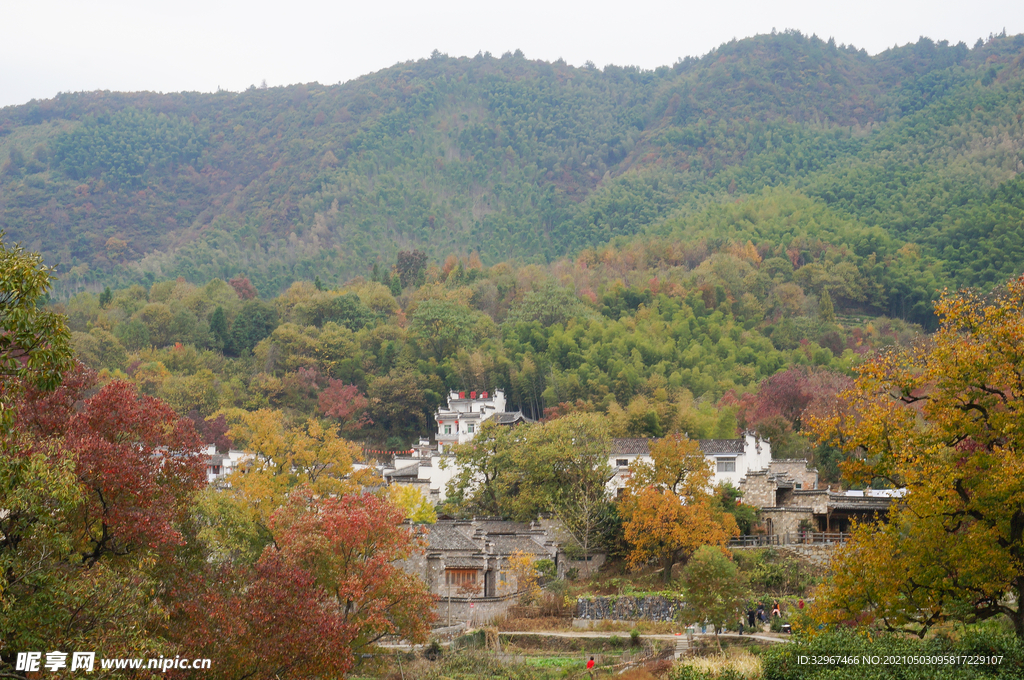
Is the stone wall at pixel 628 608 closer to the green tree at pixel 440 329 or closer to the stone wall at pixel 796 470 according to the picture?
the stone wall at pixel 796 470

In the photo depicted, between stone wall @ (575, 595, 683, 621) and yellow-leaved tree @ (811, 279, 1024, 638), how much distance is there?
14888 mm

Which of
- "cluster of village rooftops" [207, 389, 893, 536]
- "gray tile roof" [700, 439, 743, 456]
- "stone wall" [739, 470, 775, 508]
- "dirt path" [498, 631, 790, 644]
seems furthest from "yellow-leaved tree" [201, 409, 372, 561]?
"stone wall" [739, 470, 775, 508]

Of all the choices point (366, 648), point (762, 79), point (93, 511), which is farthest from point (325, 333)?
point (762, 79)

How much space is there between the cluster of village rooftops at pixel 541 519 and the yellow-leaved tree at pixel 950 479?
30.6 feet

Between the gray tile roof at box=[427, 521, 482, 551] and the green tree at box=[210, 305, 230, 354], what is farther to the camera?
the green tree at box=[210, 305, 230, 354]

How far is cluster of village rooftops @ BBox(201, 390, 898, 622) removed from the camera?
32.8 meters

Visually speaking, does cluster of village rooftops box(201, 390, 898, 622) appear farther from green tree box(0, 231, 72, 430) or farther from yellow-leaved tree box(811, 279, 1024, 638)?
green tree box(0, 231, 72, 430)

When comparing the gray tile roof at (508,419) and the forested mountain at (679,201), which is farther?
the forested mountain at (679,201)

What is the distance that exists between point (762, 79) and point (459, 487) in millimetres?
174943

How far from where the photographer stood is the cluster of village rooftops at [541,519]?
32.8m

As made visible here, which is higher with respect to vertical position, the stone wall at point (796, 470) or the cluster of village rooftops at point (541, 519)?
the stone wall at point (796, 470)

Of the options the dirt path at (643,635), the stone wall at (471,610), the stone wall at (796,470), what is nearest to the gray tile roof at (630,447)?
the stone wall at (796,470)

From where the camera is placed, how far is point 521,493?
42250 millimetres

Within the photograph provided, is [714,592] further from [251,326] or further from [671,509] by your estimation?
[251,326]
